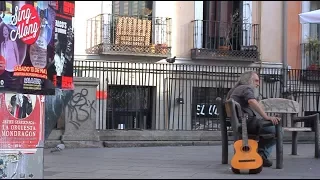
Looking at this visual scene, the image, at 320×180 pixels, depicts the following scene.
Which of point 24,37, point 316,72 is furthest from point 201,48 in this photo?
point 24,37

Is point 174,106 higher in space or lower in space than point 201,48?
lower

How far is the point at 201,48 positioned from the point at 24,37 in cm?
1070

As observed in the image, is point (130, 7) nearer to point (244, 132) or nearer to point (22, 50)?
point (22, 50)

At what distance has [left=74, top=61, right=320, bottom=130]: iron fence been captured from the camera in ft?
46.9

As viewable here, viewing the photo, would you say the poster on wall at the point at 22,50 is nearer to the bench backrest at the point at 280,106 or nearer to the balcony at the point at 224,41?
the bench backrest at the point at 280,106

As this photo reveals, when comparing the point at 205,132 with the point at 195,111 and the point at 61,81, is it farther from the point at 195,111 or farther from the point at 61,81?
the point at 61,81

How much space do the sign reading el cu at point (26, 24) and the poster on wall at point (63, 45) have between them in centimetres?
180

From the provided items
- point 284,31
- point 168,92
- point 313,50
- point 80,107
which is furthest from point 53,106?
point 313,50

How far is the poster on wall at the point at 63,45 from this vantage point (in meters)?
9.41

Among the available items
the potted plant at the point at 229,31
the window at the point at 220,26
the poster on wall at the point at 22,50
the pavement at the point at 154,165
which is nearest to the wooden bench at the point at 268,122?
the pavement at the point at 154,165

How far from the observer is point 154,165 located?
8547mm

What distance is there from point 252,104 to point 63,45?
3970 millimetres

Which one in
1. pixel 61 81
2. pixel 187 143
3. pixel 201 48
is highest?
pixel 201 48

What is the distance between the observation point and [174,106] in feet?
50.1
